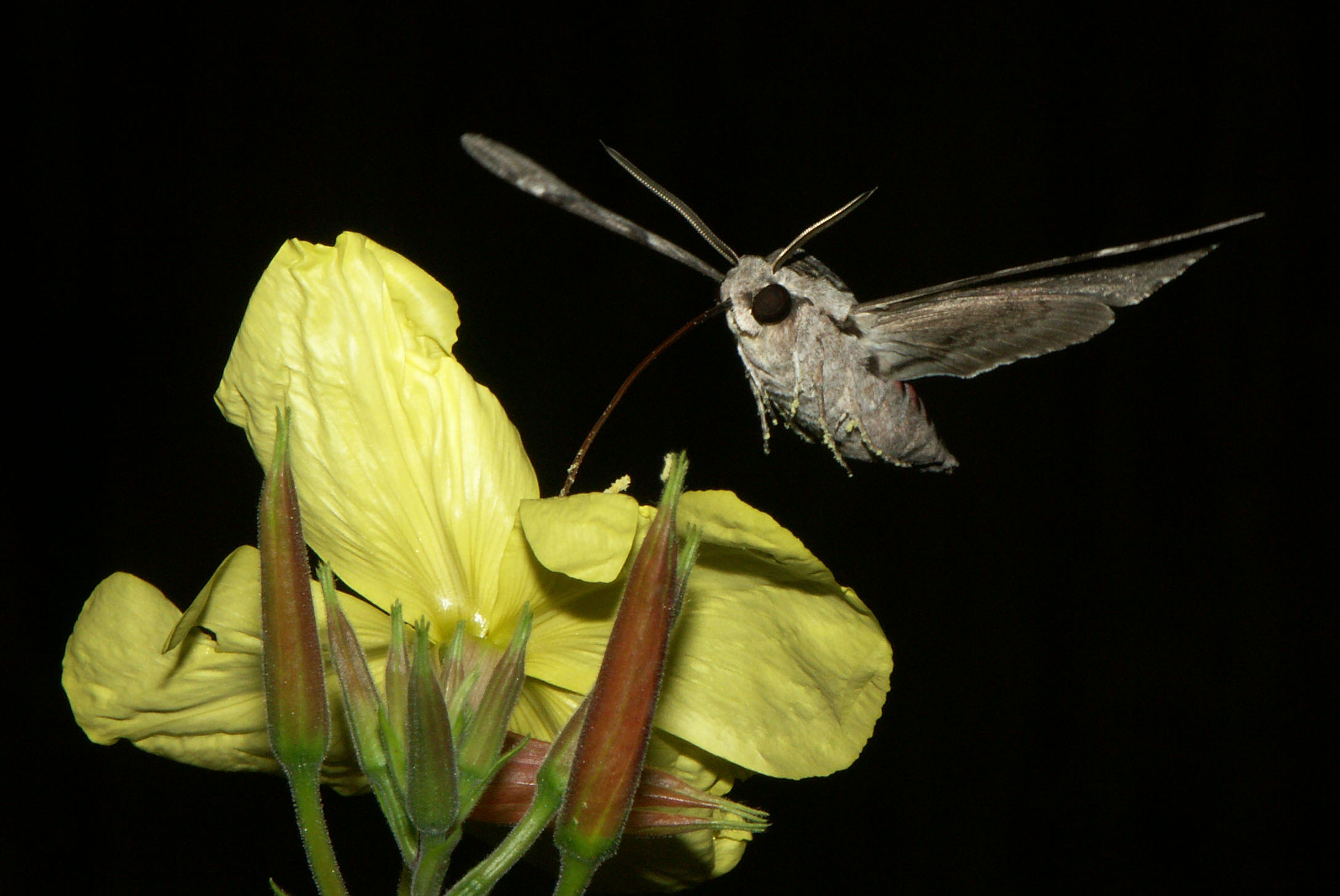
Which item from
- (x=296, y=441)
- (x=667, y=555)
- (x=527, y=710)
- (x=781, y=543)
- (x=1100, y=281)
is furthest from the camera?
(x=1100, y=281)

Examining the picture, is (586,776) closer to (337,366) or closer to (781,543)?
(781,543)

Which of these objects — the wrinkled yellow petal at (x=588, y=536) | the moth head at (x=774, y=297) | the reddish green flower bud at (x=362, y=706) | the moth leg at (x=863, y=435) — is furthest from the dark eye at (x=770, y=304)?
the reddish green flower bud at (x=362, y=706)

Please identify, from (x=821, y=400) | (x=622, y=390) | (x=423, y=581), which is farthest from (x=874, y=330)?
(x=423, y=581)

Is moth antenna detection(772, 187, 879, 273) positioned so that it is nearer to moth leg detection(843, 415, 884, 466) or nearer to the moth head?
the moth head

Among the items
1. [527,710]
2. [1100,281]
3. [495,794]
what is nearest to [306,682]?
[495,794]

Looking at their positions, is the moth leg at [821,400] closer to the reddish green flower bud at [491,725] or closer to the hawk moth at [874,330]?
the hawk moth at [874,330]
